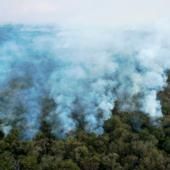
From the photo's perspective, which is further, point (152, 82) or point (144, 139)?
point (152, 82)

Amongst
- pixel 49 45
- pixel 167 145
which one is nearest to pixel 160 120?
pixel 167 145

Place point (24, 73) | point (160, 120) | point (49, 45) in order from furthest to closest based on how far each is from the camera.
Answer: point (49, 45) → point (24, 73) → point (160, 120)

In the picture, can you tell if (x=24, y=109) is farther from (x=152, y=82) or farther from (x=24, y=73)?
(x=152, y=82)
